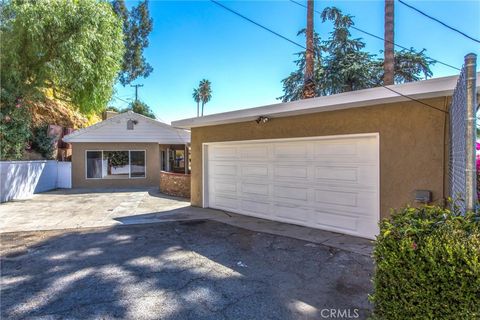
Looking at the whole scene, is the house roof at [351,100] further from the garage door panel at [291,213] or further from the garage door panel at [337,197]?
the garage door panel at [291,213]

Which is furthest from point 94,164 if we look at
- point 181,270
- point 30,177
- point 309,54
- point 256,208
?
point 181,270

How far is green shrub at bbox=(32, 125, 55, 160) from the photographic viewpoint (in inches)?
647

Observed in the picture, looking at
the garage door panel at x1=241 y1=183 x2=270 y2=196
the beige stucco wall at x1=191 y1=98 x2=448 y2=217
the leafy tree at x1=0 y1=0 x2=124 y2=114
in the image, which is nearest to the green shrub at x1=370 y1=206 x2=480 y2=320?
the beige stucco wall at x1=191 y1=98 x2=448 y2=217

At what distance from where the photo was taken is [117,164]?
17.4 meters

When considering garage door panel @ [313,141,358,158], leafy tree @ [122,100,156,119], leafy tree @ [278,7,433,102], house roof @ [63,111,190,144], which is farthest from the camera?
leafy tree @ [122,100,156,119]

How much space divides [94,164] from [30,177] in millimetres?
3982

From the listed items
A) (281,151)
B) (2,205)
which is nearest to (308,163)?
(281,151)

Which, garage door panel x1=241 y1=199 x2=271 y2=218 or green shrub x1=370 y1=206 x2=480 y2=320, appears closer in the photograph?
green shrub x1=370 y1=206 x2=480 y2=320

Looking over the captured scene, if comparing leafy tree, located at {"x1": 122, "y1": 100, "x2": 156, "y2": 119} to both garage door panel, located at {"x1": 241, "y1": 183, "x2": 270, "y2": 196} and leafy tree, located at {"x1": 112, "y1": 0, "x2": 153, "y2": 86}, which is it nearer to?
leafy tree, located at {"x1": 112, "y1": 0, "x2": 153, "y2": 86}

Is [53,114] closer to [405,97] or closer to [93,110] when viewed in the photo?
[93,110]

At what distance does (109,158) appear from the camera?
17.3 metres

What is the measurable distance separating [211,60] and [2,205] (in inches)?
401

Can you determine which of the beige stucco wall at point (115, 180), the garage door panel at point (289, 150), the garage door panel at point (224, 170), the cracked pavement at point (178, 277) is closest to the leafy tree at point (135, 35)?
the beige stucco wall at point (115, 180)

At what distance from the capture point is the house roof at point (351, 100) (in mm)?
4648
